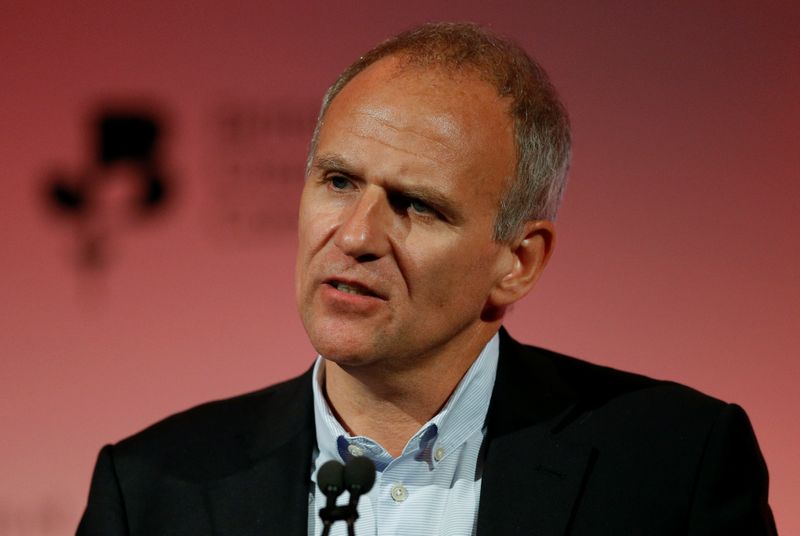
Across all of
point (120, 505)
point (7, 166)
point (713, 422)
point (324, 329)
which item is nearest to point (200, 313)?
point (7, 166)

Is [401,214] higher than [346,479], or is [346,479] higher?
[401,214]

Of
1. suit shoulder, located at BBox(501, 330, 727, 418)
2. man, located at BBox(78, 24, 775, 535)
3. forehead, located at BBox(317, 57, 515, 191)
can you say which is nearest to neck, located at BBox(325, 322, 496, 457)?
man, located at BBox(78, 24, 775, 535)

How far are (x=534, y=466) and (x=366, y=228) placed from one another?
0.65 metres

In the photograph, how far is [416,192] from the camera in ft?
7.58

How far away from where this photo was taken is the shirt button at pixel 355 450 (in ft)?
8.14

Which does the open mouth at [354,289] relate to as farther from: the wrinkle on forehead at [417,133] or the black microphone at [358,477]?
the black microphone at [358,477]

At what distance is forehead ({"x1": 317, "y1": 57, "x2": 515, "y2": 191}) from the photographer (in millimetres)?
2338

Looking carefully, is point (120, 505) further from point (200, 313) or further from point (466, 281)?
point (200, 313)

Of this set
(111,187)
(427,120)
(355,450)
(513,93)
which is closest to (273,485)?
(355,450)

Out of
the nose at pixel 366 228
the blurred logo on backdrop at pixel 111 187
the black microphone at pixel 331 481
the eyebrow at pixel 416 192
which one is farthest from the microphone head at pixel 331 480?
the blurred logo on backdrop at pixel 111 187

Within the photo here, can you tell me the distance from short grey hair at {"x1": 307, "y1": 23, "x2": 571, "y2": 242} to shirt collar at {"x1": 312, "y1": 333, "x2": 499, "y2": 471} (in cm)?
33

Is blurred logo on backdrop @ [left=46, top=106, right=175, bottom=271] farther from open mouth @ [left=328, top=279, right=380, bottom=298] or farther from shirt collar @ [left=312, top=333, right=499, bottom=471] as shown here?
open mouth @ [left=328, top=279, right=380, bottom=298]

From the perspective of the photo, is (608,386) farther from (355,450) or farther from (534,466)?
(355,450)

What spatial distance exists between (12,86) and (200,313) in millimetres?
991
